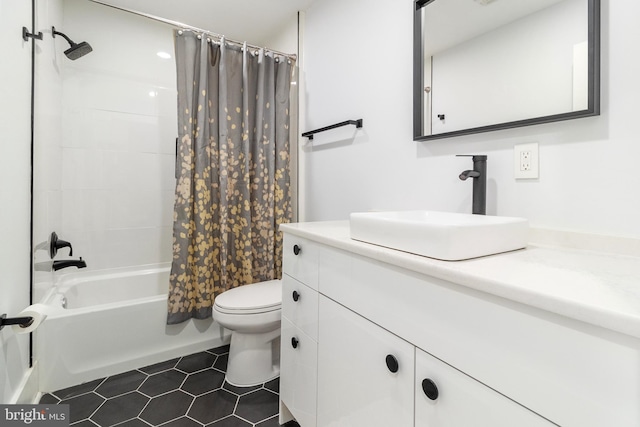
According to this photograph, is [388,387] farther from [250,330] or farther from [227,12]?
[227,12]

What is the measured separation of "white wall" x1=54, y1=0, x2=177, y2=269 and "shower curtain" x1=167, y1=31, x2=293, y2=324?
0.75 meters

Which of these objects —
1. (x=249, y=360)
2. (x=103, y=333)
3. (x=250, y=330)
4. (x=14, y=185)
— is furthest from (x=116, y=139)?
(x=249, y=360)

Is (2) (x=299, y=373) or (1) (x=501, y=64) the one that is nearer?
(1) (x=501, y=64)

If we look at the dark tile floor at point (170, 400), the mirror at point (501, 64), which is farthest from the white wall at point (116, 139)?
the mirror at point (501, 64)

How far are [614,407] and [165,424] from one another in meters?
1.63

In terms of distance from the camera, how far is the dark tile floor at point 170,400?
1.39 m

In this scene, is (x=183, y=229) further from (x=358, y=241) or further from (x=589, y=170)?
(x=589, y=170)

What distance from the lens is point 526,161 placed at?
39.1 inches

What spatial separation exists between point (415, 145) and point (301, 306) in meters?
0.89

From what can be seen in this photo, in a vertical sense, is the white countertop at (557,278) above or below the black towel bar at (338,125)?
below

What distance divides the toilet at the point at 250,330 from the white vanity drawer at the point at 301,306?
29 cm

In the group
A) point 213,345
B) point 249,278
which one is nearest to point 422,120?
point 249,278

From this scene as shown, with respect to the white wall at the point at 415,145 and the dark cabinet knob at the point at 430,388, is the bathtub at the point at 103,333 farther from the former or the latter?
the dark cabinet knob at the point at 430,388

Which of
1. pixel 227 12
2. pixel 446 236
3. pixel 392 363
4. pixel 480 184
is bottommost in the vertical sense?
pixel 392 363
